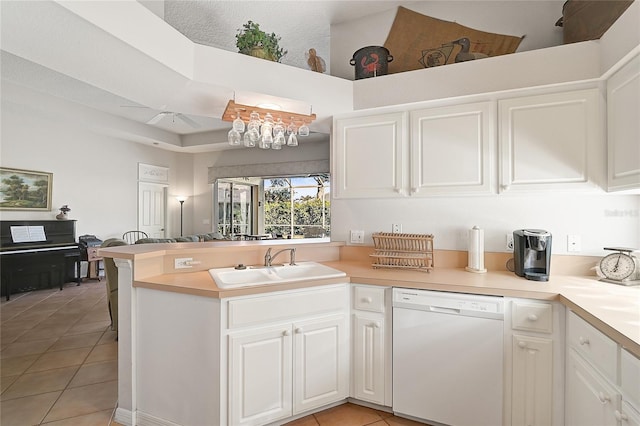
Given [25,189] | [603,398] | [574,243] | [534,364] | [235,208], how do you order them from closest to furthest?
[603,398], [534,364], [574,243], [25,189], [235,208]

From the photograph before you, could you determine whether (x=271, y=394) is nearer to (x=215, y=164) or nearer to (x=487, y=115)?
(x=487, y=115)

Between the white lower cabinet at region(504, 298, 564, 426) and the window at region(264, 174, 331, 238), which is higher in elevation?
the window at region(264, 174, 331, 238)

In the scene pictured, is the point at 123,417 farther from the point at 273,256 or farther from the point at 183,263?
the point at 273,256

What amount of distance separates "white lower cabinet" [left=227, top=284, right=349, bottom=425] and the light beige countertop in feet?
0.35

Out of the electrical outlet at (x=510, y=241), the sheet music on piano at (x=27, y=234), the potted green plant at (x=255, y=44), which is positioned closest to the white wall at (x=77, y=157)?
the sheet music on piano at (x=27, y=234)

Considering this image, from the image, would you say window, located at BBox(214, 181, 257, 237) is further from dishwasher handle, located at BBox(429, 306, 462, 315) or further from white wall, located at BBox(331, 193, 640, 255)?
dishwasher handle, located at BBox(429, 306, 462, 315)

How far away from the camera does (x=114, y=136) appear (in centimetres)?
650

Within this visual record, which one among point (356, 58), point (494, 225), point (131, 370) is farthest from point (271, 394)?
point (356, 58)

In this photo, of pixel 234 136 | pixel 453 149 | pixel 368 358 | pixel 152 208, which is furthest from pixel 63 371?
pixel 152 208

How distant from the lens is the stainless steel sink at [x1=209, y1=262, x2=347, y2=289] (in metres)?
→ 2.02

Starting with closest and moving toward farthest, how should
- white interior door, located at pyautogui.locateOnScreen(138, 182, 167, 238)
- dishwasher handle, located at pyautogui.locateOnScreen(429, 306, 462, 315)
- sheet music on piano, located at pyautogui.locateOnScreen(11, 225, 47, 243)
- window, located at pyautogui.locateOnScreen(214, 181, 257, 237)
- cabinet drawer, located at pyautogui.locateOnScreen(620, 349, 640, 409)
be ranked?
cabinet drawer, located at pyautogui.locateOnScreen(620, 349, 640, 409) → dishwasher handle, located at pyautogui.locateOnScreen(429, 306, 462, 315) → sheet music on piano, located at pyautogui.locateOnScreen(11, 225, 47, 243) → white interior door, located at pyautogui.locateOnScreen(138, 182, 167, 238) → window, located at pyautogui.locateOnScreen(214, 181, 257, 237)

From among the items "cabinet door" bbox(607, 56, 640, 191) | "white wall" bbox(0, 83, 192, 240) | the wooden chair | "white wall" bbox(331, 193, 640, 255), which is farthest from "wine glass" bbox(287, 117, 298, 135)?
the wooden chair

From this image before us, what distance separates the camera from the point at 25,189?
17.0ft

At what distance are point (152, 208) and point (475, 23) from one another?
24.5ft
